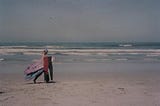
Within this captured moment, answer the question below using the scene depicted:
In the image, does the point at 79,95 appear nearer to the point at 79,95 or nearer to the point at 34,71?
the point at 79,95

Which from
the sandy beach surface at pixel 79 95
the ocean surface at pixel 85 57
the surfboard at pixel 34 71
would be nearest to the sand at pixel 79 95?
the sandy beach surface at pixel 79 95

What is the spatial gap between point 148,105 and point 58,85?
15.2ft

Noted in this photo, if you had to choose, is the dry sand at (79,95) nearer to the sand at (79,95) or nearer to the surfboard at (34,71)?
the sand at (79,95)

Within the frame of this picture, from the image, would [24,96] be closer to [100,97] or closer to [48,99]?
[48,99]

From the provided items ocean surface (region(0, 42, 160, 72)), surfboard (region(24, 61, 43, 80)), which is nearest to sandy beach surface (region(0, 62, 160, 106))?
surfboard (region(24, 61, 43, 80))

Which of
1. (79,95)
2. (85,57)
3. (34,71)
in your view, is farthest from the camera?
(85,57)

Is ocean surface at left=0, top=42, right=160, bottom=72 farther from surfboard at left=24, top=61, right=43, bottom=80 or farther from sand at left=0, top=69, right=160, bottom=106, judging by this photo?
sand at left=0, top=69, right=160, bottom=106

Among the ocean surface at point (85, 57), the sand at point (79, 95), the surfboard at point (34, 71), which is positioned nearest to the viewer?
the sand at point (79, 95)

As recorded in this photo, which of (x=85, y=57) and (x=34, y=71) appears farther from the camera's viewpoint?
(x=85, y=57)

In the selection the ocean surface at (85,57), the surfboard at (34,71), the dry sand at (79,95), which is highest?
the surfboard at (34,71)

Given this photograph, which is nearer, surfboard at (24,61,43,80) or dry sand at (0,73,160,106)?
dry sand at (0,73,160,106)

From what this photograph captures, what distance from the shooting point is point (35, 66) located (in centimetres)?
1481

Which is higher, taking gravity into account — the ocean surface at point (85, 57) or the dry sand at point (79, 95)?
the dry sand at point (79, 95)

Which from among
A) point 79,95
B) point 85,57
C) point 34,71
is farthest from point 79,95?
point 85,57
